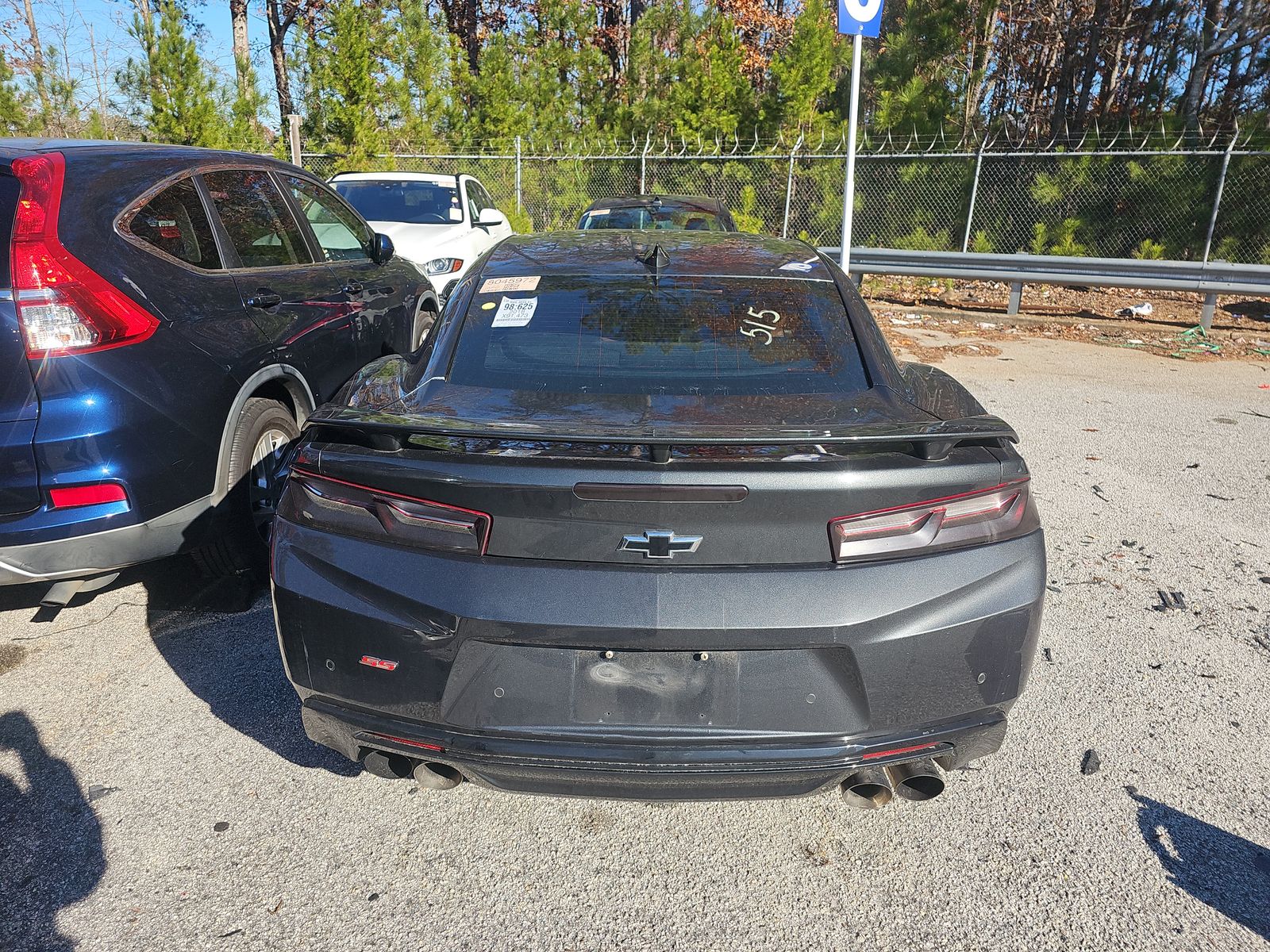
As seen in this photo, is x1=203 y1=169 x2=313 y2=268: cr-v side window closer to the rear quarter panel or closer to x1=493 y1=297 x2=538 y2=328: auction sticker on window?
the rear quarter panel

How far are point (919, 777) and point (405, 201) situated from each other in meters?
9.49

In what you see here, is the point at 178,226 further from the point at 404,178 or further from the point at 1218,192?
the point at 1218,192

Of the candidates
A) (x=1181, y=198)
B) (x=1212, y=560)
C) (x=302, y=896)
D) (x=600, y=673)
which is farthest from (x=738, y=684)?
(x=1181, y=198)

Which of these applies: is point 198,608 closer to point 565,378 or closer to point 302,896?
point 302,896

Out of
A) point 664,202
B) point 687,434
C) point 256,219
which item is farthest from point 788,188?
point 687,434

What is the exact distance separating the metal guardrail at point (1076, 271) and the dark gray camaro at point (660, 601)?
419 inches

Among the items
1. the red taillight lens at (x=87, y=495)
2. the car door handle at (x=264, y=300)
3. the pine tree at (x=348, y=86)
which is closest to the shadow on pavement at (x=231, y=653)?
the red taillight lens at (x=87, y=495)

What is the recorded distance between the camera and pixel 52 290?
292 cm

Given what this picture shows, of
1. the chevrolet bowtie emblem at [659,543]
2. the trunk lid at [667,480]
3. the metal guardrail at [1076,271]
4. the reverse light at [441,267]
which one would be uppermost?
the trunk lid at [667,480]

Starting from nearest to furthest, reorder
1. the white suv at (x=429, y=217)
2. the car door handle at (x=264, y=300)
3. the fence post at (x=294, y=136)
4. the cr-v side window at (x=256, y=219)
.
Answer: the car door handle at (x=264, y=300), the cr-v side window at (x=256, y=219), the white suv at (x=429, y=217), the fence post at (x=294, y=136)

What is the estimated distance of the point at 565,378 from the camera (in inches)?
107

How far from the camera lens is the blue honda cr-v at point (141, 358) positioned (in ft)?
9.49

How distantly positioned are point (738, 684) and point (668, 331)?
4.27 ft

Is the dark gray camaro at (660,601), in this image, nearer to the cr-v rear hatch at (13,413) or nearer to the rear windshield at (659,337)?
the rear windshield at (659,337)
